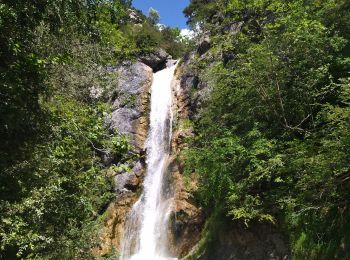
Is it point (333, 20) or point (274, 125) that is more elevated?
point (333, 20)

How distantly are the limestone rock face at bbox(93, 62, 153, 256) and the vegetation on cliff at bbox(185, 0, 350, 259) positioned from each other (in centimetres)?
726

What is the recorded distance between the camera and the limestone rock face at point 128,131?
23.0 m

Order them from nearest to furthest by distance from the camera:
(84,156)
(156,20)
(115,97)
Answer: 1. (84,156)
2. (115,97)
3. (156,20)

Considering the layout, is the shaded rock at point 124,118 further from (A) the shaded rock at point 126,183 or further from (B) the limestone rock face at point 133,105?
(A) the shaded rock at point 126,183

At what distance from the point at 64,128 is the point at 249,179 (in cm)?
722

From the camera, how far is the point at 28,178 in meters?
7.50

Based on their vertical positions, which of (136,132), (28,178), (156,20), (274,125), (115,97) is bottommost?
(28,178)

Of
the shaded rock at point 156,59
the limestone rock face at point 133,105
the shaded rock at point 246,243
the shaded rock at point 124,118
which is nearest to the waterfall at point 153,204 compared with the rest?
the limestone rock face at point 133,105

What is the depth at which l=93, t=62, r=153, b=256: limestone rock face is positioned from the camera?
2300cm

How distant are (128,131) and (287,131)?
15.4 metres

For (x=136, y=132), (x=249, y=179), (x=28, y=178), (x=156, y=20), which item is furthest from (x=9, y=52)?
(x=156, y=20)

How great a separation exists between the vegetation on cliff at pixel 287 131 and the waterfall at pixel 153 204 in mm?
5192

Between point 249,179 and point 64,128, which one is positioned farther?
point 249,179

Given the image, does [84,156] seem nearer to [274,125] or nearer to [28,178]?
[274,125]
